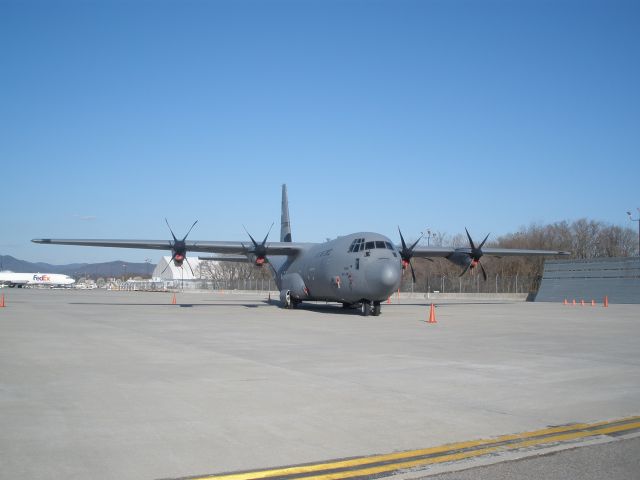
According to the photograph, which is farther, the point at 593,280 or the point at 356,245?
the point at 593,280

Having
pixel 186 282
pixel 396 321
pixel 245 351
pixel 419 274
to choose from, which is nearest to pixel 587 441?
pixel 245 351

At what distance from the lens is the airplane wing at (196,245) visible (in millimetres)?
33344

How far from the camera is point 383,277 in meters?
25.0

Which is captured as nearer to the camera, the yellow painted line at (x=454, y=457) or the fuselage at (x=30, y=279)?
the yellow painted line at (x=454, y=457)

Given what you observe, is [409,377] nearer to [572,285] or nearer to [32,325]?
[32,325]

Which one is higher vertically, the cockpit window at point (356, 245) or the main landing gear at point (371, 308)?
the cockpit window at point (356, 245)

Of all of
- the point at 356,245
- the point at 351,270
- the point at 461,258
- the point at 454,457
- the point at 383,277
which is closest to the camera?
the point at 454,457

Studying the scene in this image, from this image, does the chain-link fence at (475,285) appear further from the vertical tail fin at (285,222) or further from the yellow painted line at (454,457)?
the yellow painted line at (454,457)

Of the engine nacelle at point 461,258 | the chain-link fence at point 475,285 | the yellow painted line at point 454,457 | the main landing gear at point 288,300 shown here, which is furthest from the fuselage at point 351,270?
the chain-link fence at point 475,285

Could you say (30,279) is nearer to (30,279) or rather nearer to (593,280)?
(30,279)

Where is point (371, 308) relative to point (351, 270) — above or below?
below

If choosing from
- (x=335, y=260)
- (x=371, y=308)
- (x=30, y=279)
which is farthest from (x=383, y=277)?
(x=30, y=279)

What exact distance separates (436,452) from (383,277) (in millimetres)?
19115

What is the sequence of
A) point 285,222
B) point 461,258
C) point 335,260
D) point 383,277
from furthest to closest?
point 285,222 < point 461,258 < point 335,260 < point 383,277
